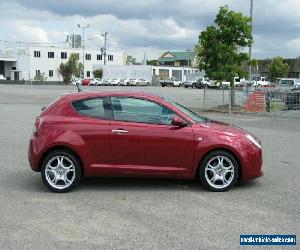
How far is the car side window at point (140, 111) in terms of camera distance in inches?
290

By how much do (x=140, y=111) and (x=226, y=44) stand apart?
1863 centimetres

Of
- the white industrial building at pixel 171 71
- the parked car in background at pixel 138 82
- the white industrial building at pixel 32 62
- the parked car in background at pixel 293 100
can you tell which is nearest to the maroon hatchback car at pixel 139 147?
the parked car in background at pixel 293 100

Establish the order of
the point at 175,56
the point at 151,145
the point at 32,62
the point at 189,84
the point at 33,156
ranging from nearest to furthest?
the point at 151,145 < the point at 33,156 < the point at 189,84 < the point at 32,62 < the point at 175,56

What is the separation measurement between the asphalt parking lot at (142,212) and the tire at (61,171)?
156mm

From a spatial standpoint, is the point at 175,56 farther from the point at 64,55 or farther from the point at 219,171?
the point at 219,171

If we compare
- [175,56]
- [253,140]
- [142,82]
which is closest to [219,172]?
[253,140]

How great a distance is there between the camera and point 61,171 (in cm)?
730

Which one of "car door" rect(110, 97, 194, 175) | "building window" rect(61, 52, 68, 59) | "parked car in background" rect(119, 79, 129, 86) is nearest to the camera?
"car door" rect(110, 97, 194, 175)

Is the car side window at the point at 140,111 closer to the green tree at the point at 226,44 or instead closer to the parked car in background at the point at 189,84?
the green tree at the point at 226,44

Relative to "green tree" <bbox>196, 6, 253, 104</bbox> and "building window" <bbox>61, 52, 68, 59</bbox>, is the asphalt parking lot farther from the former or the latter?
"building window" <bbox>61, 52, 68, 59</bbox>

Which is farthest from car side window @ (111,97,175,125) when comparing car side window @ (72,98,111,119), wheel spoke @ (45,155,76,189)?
wheel spoke @ (45,155,76,189)

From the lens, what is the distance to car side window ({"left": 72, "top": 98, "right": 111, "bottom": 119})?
744 centimetres

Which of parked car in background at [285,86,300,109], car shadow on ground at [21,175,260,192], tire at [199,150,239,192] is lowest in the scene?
car shadow on ground at [21,175,260,192]

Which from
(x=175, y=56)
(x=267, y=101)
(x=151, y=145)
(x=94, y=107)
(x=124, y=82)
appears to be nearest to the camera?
(x=151, y=145)
